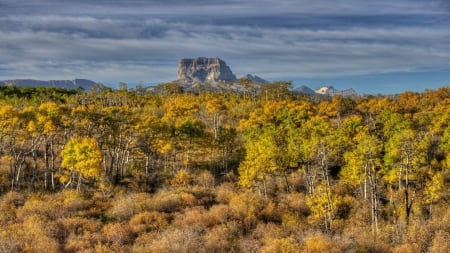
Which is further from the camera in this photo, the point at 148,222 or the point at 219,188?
the point at 219,188

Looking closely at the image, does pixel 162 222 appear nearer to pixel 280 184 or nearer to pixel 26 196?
pixel 26 196

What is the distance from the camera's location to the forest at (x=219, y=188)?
1241 inches

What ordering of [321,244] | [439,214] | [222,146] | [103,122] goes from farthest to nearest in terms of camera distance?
1. [222,146]
2. [103,122]
3. [439,214]
4. [321,244]

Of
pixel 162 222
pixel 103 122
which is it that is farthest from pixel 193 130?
pixel 162 222

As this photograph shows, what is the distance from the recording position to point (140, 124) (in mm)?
62688

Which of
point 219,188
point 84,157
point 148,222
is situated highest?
point 84,157

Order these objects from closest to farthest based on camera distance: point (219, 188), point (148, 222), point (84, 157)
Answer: point (148, 222) < point (84, 157) < point (219, 188)

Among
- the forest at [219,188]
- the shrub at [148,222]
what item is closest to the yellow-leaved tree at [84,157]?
the forest at [219,188]

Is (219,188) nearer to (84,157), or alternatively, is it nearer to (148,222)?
(84,157)

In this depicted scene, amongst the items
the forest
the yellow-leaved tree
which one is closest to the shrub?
the forest

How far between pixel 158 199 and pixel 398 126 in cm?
4615

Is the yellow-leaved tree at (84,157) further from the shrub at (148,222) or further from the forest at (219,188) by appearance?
the shrub at (148,222)

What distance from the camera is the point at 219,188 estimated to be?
57.1m

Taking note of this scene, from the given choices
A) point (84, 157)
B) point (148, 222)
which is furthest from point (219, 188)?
point (148, 222)
